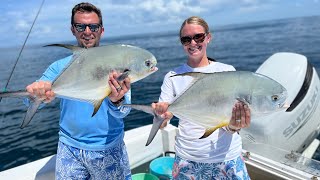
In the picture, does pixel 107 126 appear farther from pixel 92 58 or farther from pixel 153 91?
pixel 153 91

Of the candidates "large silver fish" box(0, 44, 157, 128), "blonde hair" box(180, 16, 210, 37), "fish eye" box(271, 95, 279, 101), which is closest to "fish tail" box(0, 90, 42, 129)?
"large silver fish" box(0, 44, 157, 128)

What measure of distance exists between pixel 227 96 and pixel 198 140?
0.52 m

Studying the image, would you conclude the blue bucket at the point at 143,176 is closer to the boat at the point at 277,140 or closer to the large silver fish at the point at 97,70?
the boat at the point at 277,140

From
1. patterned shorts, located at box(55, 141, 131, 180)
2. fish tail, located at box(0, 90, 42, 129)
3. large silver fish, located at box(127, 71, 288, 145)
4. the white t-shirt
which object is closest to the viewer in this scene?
fish tail, located at box(0, 90, 42, 129)

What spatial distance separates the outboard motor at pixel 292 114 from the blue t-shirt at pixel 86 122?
226 centimetres

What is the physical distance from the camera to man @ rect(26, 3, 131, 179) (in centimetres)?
254

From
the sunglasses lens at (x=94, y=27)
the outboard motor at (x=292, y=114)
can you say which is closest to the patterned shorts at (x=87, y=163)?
the sunglasses lens at (x=94, y=27)

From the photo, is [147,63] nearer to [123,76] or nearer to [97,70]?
[123,76]

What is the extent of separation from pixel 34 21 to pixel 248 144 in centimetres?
311

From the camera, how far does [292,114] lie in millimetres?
5133

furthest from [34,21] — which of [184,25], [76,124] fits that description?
[184,25]

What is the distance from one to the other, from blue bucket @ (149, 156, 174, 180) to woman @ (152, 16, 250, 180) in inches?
47.5

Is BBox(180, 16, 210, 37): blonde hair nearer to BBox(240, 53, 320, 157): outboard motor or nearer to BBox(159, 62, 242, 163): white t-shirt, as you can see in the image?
BBox(159, 62, 242, 163): white t-shirt

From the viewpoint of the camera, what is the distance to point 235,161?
251cm
